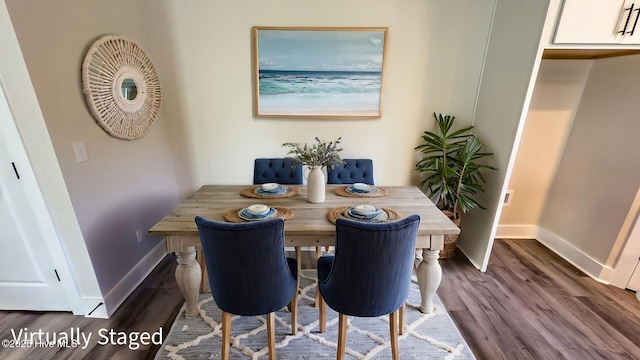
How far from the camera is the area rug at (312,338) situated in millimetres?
1505

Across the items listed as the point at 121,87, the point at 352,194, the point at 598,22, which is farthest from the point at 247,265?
the point at 598,22

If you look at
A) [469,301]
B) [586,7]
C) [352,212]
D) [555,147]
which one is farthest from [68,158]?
[555,147]

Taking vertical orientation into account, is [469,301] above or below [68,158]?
below

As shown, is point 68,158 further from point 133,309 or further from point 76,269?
point 133,309

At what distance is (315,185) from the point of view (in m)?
1.77

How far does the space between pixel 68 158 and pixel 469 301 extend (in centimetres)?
290

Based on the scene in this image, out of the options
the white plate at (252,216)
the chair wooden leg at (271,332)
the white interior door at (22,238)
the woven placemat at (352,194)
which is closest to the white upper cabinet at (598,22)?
the woven placemat at (352,194)

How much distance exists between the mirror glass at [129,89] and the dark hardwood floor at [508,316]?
1.51m

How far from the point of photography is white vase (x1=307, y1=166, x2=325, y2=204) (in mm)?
1751

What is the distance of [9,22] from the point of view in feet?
4.04

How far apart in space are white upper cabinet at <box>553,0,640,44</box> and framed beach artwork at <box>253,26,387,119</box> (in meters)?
1.27

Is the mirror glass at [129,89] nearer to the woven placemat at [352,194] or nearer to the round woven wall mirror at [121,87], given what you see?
the round woven wall mirror at [121,87]

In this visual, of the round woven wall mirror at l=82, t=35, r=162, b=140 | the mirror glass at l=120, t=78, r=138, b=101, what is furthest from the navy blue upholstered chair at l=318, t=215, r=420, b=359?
the mirror glass at l=120, t=78, r=138, b=101

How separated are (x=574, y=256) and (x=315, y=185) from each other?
2.62 m
